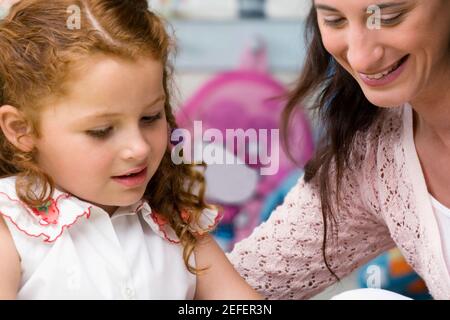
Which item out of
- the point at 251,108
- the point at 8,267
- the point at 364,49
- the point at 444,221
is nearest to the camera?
the point at 8,267

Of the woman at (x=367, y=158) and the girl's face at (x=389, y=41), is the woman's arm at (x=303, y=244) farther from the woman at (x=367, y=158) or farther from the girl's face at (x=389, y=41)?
the girl's face at (x=389, y=41)

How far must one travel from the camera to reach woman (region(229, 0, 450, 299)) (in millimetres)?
1238

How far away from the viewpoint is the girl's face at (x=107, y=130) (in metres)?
1.15

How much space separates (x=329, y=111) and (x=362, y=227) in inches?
9.8

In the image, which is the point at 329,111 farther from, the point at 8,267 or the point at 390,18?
the point at 8,267

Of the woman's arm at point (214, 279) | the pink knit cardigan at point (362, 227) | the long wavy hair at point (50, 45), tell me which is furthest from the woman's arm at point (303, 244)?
the long wavy hair at point (50, 45)

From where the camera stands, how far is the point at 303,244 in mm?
1591

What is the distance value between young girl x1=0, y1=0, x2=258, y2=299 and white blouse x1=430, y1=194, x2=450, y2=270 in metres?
0.48

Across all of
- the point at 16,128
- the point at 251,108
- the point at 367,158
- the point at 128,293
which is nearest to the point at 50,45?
the point at 16,128

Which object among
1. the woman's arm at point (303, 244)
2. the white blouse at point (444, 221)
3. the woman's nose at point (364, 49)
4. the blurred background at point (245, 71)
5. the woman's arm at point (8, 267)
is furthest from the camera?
the blurred background at point (245, 71)

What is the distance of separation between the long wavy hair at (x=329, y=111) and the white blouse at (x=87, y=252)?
0.39m

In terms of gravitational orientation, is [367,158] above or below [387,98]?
below

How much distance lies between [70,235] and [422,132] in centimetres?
66
